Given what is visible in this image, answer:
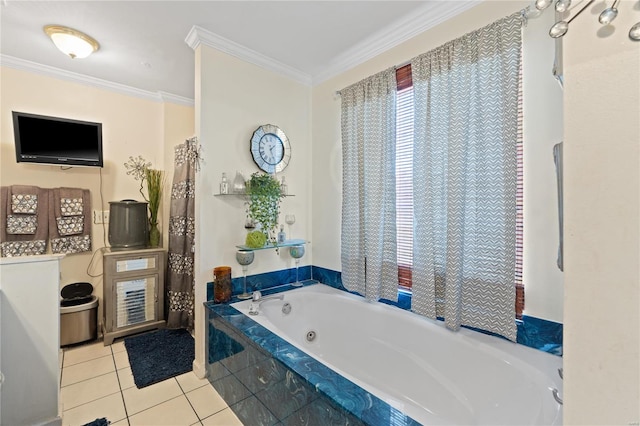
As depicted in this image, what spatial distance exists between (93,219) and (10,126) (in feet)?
3.30

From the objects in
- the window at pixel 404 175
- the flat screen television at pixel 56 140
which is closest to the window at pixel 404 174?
the window at pixel 404 175

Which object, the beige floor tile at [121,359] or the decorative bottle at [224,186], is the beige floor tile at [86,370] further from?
the decorative bottle at [224,186]

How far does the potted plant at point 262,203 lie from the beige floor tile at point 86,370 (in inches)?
59.9

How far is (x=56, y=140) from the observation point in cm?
258

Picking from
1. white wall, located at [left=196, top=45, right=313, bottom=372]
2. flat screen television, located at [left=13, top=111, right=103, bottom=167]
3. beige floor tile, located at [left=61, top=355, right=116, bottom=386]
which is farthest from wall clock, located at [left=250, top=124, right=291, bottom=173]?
beige floor tile, located at [left=61, top=355, right=116, bottom=386]

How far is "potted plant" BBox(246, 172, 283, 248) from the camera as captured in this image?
231 cm

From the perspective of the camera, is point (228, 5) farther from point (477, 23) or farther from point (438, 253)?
point (438, 253)

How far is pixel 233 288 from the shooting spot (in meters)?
2.31

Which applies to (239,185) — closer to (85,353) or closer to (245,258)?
(245,258)

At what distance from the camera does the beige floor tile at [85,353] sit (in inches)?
94.5

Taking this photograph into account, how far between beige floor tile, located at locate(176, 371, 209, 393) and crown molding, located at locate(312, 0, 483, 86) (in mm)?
2777

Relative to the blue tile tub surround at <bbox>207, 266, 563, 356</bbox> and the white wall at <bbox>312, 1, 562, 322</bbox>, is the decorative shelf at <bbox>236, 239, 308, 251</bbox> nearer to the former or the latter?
the blue tile tub surround at <bbox>207, 266, 563, 356</bbox>

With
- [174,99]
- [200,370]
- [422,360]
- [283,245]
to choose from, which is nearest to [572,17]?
[422,360]

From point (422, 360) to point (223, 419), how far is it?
130 centimetres
